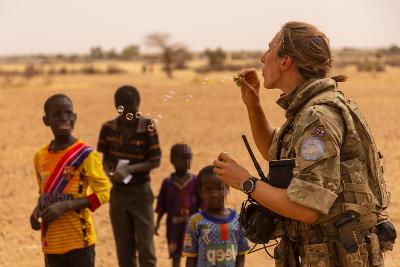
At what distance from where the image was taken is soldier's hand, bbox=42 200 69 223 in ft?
14.9

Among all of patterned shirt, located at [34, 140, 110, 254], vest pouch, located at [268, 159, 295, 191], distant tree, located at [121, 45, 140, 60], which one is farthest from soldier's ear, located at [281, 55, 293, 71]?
distant tree, located at [121, 45, 140, 60]

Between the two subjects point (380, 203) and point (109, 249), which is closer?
point (380, 203)

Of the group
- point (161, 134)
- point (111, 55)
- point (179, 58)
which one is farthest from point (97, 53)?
point (161, 134)

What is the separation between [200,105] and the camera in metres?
23.8

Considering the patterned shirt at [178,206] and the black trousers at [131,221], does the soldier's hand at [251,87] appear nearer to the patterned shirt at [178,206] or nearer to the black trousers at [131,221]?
the black trousers at [131,221]

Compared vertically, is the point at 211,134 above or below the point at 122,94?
below

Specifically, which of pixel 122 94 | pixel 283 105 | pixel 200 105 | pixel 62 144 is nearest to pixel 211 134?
pixel 200 105

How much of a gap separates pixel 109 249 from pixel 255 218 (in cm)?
452

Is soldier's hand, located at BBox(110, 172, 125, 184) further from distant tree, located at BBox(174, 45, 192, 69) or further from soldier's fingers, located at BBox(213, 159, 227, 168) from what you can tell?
distant tree, located at BBox(174, 45, 192, 69)

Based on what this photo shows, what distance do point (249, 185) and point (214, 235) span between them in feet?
5.35

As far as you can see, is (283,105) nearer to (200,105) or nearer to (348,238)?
(348,238)

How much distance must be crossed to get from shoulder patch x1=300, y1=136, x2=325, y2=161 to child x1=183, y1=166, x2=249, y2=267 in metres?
1.79

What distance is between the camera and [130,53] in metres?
110

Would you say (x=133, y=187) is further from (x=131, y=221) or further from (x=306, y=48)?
(x=306, y=48)
